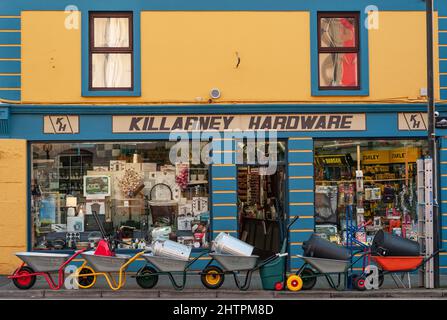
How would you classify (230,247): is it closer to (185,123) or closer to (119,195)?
(185,123)

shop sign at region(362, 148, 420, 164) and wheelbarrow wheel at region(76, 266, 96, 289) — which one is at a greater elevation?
shop sign at region(362, 148, 420, 164)

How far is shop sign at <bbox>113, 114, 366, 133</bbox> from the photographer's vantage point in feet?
46.0

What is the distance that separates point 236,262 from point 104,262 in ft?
7.88

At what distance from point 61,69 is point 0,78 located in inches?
Answer: 52.0

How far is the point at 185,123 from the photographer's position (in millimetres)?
14070

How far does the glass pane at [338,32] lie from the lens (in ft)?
47.4

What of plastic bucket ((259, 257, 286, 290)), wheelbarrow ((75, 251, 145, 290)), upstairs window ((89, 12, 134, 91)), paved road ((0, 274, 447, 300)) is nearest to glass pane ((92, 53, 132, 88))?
upstairs window ((89, 12, 134, 91))

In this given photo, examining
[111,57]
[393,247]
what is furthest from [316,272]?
[111,57]

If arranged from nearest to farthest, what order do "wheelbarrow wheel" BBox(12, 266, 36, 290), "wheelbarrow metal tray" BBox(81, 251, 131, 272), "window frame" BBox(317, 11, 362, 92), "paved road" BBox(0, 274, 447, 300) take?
"paved road" BBox(0, 274, 447, 300) < "wheelbarrow metal tray" BBox(81, 251, 131, 272) < "wheelbarrow wheel" BBox(12, 266, 36, 290) < "window frame" BBox(317, 11, 362, 92)

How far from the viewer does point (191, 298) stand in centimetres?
1136

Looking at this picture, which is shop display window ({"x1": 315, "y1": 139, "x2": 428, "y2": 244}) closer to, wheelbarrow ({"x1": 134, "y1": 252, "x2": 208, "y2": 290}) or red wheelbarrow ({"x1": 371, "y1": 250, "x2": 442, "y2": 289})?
red wheelbarrow ({"x1": 371, "y1": 250, "x2": 442, "y2": 289})

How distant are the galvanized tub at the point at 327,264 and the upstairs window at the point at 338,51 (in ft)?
14.8

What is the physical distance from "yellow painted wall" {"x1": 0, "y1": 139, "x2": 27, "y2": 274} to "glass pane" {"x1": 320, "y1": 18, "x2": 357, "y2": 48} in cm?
708

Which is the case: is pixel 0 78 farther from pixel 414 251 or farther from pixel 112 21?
pixel 414 251
